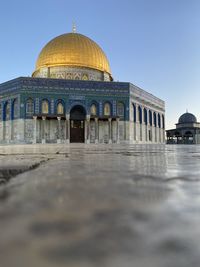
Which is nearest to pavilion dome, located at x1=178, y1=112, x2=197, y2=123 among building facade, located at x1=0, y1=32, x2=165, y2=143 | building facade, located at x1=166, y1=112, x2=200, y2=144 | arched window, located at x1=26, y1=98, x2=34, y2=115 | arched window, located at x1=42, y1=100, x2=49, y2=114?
building facade, located at x1=166, y1=112, x2=200, y2=144

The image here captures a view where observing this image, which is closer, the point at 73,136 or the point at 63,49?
the point at 73,136

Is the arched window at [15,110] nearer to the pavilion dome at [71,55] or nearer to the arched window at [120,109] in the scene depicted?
the pavilion dome at [71,55]

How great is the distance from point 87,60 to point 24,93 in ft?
20.2

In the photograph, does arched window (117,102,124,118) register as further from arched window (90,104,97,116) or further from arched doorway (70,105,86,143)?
arched doorway (70,105,86,143)

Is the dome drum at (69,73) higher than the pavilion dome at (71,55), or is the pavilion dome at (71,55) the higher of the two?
the pavilion dome at (71,55)

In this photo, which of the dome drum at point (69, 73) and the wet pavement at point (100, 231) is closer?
the wet pavement at point (100, 231)

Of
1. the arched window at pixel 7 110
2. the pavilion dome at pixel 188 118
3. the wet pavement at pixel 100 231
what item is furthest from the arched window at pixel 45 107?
the pavilion dome at pixel 188 118

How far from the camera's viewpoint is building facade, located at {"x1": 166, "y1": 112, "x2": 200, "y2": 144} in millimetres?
33062

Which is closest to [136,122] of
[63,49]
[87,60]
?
[87,60]

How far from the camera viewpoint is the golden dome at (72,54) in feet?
68.9

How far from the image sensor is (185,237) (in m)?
0.28

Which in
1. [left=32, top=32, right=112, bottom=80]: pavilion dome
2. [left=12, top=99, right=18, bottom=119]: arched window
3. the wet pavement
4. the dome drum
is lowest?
the wet pavement

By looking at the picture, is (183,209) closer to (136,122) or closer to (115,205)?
(115,205)

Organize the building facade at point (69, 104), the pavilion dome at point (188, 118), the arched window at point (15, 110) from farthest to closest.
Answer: the pavilion dome at point (188, 118) < the arched window at point (15, 110) < the building facade at point (69, 104)
